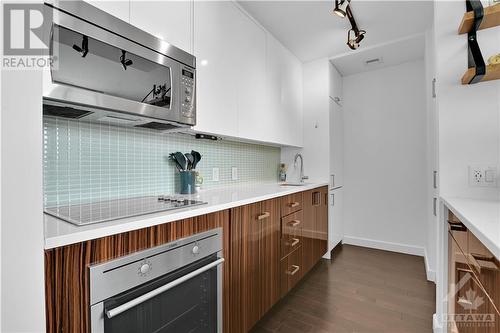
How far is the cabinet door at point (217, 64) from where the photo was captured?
1.60 metres

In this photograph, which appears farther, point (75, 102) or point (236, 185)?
point (236, 185)

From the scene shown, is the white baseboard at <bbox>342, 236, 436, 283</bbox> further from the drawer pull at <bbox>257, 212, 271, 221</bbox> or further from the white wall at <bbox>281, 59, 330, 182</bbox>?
the drawer pull at <bbox>257, 212, 271, 221</bbox>

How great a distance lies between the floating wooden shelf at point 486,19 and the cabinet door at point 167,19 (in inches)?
59.8

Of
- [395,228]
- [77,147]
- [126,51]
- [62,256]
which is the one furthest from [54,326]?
[395,228]

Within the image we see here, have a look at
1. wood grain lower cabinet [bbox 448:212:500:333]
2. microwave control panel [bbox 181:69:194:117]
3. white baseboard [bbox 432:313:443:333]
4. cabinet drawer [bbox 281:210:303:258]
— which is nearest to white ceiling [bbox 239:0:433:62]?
microwave control panel [bbox 181:69:194:117]

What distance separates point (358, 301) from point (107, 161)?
2112mm

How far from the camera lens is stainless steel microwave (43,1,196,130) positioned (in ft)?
3.10

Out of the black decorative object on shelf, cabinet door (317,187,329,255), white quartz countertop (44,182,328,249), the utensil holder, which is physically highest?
the black decorative object on shelf

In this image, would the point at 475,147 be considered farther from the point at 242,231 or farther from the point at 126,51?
the point at 126,51

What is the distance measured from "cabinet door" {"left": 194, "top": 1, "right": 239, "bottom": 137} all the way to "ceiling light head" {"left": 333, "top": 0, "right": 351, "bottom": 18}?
73 cm

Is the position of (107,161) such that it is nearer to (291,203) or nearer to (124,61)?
(124,61)

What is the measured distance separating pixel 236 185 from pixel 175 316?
1413 millimetres

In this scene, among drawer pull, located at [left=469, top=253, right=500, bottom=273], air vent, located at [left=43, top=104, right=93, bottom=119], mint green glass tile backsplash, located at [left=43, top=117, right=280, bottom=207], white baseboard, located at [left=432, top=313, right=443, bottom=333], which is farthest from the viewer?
white baseboard, located at [left=432, top=313, right=443, bottom=333]

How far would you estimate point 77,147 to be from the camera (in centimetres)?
128
